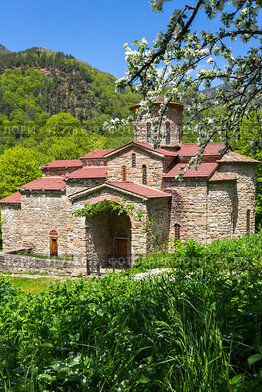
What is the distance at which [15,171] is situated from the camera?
28.8m

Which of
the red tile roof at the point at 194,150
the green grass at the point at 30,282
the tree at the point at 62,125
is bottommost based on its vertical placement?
the green grass at the point at 30,282

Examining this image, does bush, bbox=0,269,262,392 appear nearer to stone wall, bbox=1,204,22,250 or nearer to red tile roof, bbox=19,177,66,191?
red tile roof, bbox=19,177,66,191

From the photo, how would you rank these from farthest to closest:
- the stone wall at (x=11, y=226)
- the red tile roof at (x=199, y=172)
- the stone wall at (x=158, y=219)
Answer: the stone wall at (x=11, y=226) < the red tile roof at (x=199, y=172) < the stone wall at (x=158, y=219)

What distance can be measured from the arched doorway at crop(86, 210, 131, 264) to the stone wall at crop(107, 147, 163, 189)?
202 cm

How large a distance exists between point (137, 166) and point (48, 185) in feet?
21.0

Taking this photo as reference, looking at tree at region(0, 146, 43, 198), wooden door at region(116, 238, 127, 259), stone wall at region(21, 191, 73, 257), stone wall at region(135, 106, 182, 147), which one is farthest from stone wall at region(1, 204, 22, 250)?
stone wall at region(135, 106, 182, 147)

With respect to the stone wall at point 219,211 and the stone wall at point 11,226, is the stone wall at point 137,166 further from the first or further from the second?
the stone wall at point 11,226

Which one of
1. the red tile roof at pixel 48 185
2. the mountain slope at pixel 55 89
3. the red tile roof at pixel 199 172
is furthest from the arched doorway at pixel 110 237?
the mountain slope at pixel 55 89

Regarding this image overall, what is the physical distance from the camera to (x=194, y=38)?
189 inches

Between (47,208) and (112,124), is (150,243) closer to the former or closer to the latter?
(47,208)

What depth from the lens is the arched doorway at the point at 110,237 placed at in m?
17.1

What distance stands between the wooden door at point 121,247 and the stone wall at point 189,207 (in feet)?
9.84

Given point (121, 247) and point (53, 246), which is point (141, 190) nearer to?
point (121, 247)

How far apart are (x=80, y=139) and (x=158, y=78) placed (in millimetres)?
42075
